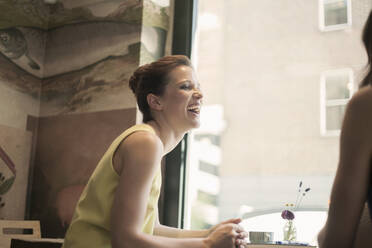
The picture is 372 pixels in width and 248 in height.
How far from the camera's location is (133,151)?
1440 mm

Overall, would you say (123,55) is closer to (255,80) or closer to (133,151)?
(255,80)

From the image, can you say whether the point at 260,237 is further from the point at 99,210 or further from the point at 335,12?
the point at 335,12

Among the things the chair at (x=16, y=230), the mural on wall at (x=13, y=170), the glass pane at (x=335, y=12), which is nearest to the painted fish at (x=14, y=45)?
the mural on wall at (x=13, y=170)

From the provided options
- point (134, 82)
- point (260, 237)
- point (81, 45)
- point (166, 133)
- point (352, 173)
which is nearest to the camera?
point (352, 173)

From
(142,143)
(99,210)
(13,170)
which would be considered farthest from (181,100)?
(13,170)

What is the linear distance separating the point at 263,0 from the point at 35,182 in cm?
216

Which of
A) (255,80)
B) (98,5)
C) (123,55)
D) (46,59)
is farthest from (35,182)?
(255,80)

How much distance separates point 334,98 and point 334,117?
112 millimetres

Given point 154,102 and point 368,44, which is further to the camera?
point 154,102

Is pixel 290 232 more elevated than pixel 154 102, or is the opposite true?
pixel 154 102

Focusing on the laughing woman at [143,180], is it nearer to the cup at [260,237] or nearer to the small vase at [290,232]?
the cup at [260,237]

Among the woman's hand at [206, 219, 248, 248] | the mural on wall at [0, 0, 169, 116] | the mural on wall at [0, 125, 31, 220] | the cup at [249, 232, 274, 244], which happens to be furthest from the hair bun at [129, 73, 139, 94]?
the mural on wall at [0, 125, 31, 220]

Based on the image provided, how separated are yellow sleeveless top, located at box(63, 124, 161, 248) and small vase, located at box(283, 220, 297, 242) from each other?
1088 millimetres

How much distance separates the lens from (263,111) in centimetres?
281
